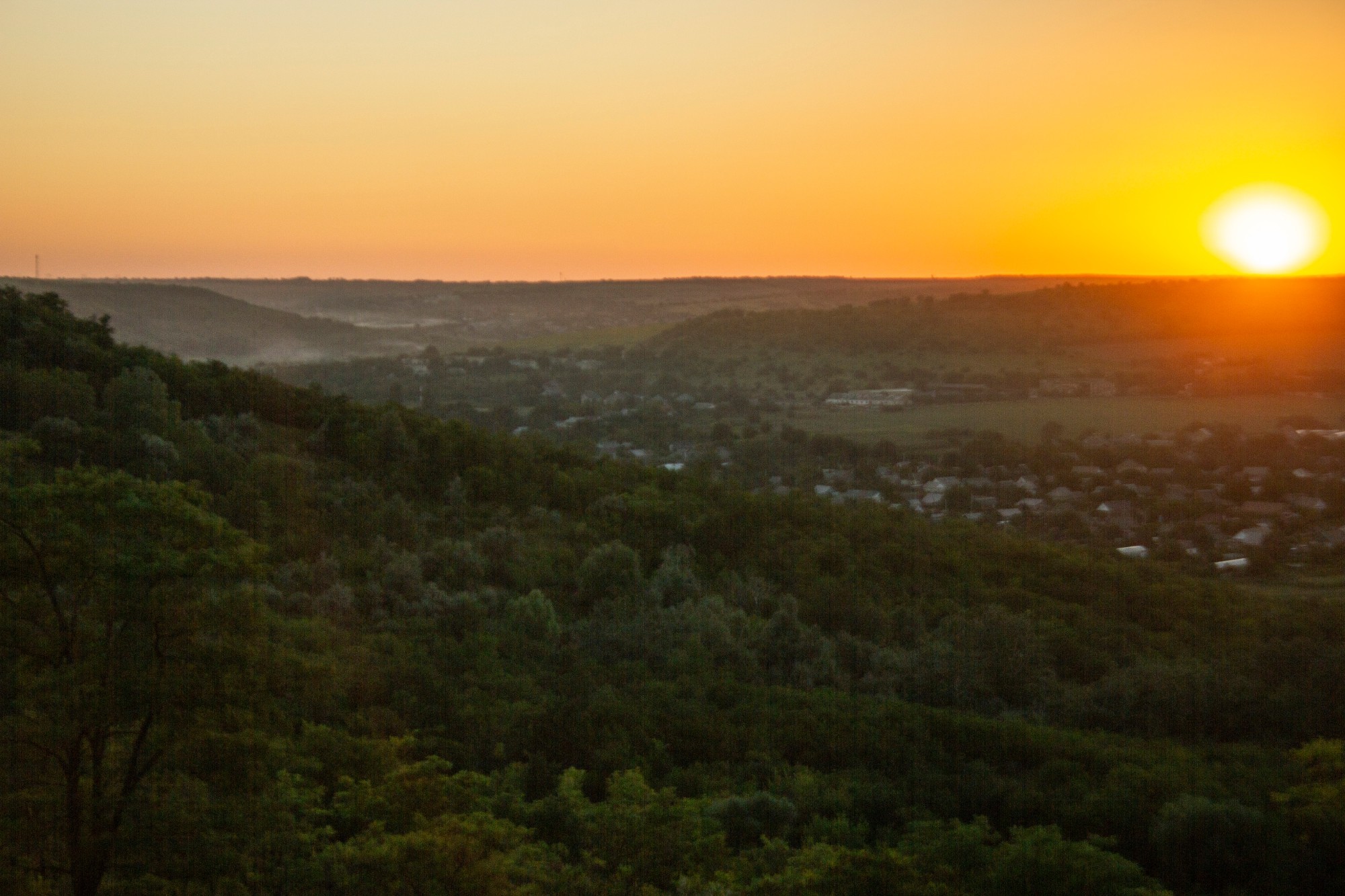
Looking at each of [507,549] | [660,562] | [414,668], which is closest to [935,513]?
[660,562]

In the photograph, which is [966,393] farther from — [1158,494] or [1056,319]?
[1158,494]

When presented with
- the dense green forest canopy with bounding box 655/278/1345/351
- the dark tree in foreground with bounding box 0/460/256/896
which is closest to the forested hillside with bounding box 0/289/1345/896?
the dark tree in foreground with bounding box 0/460/256/896

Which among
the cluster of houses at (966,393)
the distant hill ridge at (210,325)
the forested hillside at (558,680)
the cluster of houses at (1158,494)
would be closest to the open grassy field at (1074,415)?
the cluster of houses at (966,393)

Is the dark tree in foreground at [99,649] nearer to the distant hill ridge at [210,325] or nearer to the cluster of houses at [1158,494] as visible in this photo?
the cluster of houses at [1158,494]

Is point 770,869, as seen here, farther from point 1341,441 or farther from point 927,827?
point 1341,441

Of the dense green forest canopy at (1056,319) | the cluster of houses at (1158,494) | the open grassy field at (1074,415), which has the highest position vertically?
the dense green forest canopy at (1056,319)

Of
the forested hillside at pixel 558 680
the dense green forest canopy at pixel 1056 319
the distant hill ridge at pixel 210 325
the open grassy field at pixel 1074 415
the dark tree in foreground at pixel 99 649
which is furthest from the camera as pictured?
the distant hill ridge at pixel 210 325

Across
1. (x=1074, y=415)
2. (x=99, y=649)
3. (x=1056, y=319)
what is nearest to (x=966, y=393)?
(x=1074, y=415)
